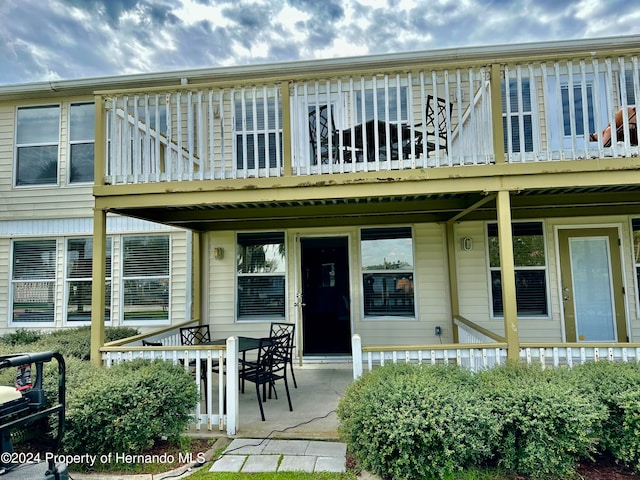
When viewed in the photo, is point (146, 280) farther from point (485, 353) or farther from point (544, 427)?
point (544, 427)

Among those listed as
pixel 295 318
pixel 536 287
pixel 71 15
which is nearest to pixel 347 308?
pixel 295 318

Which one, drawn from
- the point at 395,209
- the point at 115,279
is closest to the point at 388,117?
the point at 395,209

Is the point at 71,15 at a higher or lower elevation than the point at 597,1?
higher

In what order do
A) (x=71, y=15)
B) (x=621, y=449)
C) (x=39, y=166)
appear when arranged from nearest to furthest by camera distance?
(x=621, y=449), (x=39, y=166), (x=71, y=15)

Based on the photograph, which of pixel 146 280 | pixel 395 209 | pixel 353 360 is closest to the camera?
pixel 353 360

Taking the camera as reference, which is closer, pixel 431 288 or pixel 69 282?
pixel 431 288

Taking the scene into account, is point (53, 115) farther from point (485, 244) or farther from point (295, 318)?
point (485, 244)

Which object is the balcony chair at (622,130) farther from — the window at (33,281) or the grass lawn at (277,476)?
the window at (33,281)

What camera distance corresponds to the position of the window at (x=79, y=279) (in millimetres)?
6887

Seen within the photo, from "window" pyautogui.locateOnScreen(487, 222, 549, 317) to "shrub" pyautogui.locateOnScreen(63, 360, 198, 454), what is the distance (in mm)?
4938

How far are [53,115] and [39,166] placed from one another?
103 cm

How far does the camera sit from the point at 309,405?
4.46 metres

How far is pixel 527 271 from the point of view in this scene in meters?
6.00

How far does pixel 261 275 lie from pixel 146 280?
7.18ft
